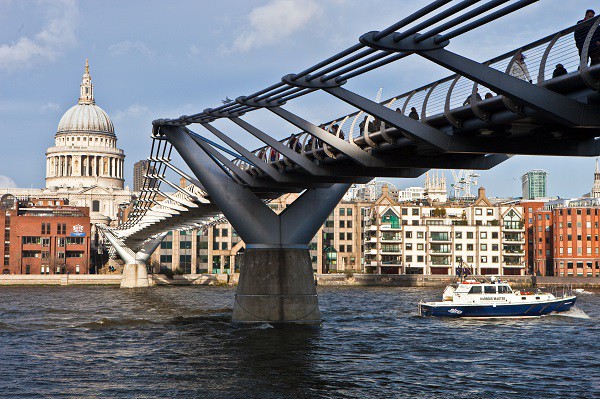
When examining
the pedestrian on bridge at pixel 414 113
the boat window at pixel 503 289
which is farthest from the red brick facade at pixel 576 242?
the pedestrian on bridge at pixel 414 113

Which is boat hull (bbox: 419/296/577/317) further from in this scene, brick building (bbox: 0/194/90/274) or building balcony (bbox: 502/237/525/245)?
brick building (bbox: 0/194/90/274)

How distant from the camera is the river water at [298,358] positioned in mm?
31156

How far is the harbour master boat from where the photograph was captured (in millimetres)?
62719

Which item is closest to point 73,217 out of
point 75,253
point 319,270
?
point 75,253

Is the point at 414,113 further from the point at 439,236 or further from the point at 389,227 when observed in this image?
the point at 439,236

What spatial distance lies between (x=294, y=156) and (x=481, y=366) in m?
11.9

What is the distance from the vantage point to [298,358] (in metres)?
38.1

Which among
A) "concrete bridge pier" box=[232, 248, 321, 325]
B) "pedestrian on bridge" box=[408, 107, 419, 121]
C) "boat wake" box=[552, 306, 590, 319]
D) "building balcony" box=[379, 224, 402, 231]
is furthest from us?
"building balcony" box=[379, 224, 402, 231]

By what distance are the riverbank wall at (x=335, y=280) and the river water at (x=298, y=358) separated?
69.5m

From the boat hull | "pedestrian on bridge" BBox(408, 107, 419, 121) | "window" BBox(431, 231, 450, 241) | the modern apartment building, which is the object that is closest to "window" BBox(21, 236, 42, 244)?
the modern apartment building

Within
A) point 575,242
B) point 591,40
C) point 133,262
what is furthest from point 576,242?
point 591,40

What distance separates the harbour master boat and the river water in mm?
1452

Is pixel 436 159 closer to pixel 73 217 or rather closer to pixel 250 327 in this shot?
pixel 250 327

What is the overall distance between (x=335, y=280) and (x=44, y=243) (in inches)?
1836
